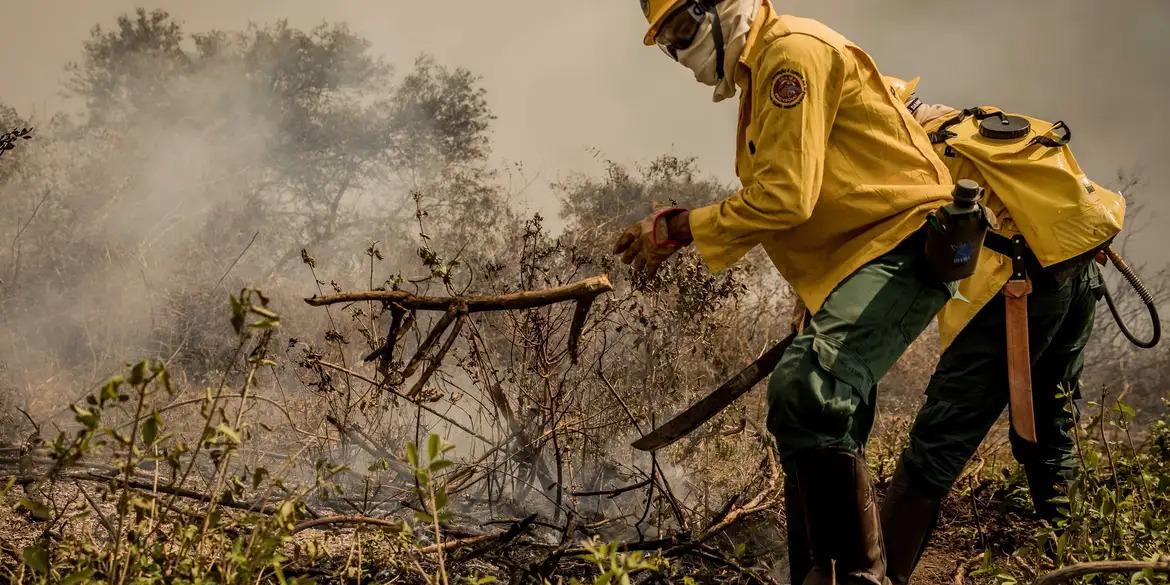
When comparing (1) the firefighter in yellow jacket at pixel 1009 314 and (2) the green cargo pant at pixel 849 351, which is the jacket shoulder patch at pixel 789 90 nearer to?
(2) the green cargo pant at pixel 849 351

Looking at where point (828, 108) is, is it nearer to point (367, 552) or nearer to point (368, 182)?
point (367, 552)

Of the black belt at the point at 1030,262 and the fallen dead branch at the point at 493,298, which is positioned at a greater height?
the black belt at the point at 1030,262

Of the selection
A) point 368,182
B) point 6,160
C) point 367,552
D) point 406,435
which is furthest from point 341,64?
point 367,552

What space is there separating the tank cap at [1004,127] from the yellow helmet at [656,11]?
117 cm

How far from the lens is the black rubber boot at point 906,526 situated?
258 cm

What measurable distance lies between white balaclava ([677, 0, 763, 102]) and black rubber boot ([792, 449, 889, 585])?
990 millimetres

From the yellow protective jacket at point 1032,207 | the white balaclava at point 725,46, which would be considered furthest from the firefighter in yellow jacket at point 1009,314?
the white balaclava at point 725,46

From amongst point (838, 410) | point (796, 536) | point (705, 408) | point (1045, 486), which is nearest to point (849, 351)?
point (838, 410)

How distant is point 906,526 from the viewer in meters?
2.61

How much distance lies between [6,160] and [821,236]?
22.5 feet

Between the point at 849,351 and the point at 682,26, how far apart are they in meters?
0.94

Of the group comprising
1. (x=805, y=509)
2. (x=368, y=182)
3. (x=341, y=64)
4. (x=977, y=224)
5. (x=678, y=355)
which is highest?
(x=341, y=64)

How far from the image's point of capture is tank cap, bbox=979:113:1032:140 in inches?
109

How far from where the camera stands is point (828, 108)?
7.22 feet
